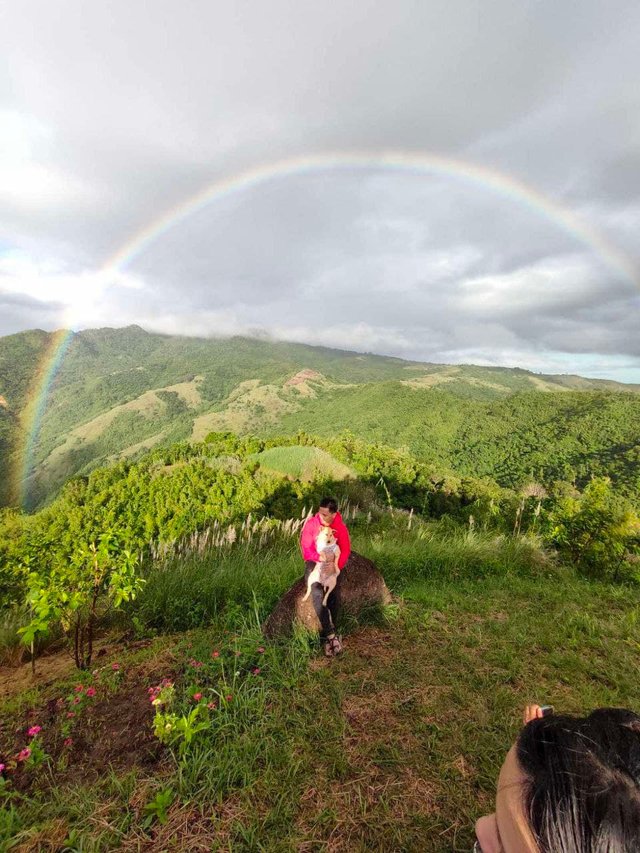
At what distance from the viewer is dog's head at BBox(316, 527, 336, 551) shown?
4207 millimetres

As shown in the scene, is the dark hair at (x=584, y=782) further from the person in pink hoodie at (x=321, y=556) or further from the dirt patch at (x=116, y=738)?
the person in pink hoodie at (x=321, y=556)

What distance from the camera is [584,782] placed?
0.93 m

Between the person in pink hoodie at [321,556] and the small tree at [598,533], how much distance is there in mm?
5918

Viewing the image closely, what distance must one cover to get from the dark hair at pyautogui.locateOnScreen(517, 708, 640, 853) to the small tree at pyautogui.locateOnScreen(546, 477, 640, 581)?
25.9 feet

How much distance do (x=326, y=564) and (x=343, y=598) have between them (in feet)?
3.38

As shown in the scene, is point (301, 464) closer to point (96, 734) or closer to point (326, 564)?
point (326, 564)

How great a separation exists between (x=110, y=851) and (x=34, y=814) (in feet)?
1.99

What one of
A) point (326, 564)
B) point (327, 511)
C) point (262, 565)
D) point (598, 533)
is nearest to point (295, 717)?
point (326, 564)

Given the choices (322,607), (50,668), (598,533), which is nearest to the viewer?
(50,668)

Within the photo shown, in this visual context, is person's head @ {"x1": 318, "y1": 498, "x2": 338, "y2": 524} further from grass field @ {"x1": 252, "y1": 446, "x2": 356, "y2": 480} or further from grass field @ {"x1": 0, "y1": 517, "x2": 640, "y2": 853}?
grass field @ {"x1": 252, "y1": 446, "x2": 356, "y2": 480}

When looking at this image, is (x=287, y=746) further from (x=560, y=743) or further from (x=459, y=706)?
(x=560, y=743)

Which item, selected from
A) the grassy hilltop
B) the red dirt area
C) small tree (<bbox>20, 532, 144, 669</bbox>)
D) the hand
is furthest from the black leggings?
the hand

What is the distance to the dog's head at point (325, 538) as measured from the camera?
13.8 feet

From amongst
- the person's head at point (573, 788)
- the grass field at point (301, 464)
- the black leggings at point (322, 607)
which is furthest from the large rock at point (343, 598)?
the grass field at point (301, 464)
